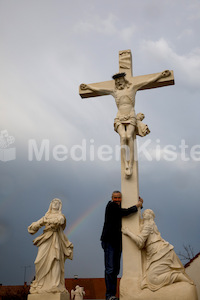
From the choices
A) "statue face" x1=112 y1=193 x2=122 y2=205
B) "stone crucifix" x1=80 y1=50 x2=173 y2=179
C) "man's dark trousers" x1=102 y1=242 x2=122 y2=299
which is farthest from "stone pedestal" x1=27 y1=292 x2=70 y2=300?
"stone crucifix" x1=80 y1=50 x2=173 y2=179

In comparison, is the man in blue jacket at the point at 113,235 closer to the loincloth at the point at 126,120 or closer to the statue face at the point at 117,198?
the statue face at the point at 117,198

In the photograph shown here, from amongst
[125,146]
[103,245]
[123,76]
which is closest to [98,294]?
[103,245]

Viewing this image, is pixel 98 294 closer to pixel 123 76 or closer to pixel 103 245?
pixel 103 245

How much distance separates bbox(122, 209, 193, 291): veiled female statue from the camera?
5594 millimetres

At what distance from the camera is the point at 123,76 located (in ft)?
23.9

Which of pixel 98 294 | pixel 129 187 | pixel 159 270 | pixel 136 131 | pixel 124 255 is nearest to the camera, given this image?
pixel 159 270

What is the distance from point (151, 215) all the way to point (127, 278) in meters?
1.21

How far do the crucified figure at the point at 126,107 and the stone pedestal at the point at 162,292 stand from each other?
2079 mm

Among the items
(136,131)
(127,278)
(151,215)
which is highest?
(136,131)

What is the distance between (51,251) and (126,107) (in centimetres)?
330

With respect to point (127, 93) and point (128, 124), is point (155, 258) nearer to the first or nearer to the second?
point (128, 124)

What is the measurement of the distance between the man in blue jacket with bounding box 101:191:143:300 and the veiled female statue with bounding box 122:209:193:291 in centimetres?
20

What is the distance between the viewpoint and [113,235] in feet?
20.5

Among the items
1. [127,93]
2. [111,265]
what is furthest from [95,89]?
[111,265]
